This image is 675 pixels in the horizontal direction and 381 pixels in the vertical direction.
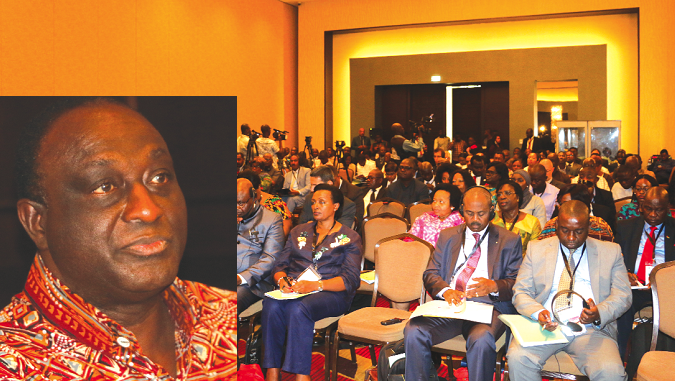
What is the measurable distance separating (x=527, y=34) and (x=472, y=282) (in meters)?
14.0

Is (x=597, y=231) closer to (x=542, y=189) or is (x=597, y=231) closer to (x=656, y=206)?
(x=656, y=206)

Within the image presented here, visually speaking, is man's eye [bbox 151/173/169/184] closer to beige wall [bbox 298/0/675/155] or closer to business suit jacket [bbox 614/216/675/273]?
business suit jacket [bbox 614/216/675/273]

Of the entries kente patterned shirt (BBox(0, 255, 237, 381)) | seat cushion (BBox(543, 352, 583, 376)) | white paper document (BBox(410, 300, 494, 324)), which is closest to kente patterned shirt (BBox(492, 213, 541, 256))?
white paper document (BBox(410, 300, 494, 324))

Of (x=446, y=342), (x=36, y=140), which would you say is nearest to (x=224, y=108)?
(x=36, y=140)

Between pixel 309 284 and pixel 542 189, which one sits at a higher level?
pixel 542 189

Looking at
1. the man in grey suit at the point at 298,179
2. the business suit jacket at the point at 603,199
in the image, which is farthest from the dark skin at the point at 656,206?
the man in grey suit at the point at 298,179

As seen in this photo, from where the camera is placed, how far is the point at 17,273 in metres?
1.80

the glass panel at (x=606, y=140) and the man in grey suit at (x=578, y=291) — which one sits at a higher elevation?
the glass panel at (x=606, y=140)

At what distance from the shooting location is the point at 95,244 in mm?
1754

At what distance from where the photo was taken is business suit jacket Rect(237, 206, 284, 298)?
4008mm

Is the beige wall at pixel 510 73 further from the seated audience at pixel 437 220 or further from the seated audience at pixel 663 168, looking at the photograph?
the seated audience at pixel 437 220

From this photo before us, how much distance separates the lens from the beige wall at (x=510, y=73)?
49.6 ft

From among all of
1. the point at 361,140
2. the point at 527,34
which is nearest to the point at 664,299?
the point at 361,140

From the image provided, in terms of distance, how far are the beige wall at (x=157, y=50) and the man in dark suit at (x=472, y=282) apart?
342 inches
